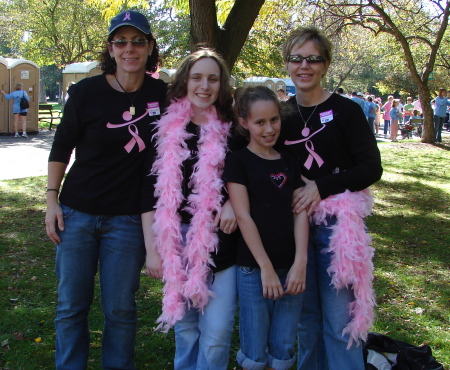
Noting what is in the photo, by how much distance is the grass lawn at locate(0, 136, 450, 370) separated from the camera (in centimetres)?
357

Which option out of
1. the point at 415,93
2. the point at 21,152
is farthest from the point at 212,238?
the point at 415,93

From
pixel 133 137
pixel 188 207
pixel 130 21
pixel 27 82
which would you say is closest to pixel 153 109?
pixel 133 137

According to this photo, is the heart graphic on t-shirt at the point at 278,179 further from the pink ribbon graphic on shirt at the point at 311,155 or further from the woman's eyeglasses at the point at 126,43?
the woman's eyeglasses at the point at 126,43

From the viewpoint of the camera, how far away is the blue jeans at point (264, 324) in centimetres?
244

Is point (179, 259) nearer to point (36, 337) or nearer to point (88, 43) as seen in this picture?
point (36, 337)

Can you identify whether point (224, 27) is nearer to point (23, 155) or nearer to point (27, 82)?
point (23, 155)

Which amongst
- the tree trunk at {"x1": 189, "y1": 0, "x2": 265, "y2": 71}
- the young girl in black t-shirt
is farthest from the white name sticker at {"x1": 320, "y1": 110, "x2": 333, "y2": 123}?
the tree trunk at {"x1": 189, "y1": 0, "x2": 265, "y2": 71}

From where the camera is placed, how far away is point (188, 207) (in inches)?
102

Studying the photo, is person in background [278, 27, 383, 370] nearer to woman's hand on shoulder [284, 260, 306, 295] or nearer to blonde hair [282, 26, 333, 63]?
blonde hair [282, 26, 333, 63]

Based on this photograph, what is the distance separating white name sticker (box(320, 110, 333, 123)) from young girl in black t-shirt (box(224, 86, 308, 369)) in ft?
0.76

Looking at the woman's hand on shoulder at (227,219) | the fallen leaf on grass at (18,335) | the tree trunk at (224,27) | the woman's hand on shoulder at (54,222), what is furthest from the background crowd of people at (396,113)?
the woman's hand on shoulder at (54,222)

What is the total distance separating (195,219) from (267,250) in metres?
0.39

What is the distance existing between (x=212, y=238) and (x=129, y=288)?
553mm

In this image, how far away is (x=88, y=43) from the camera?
27406 mm
